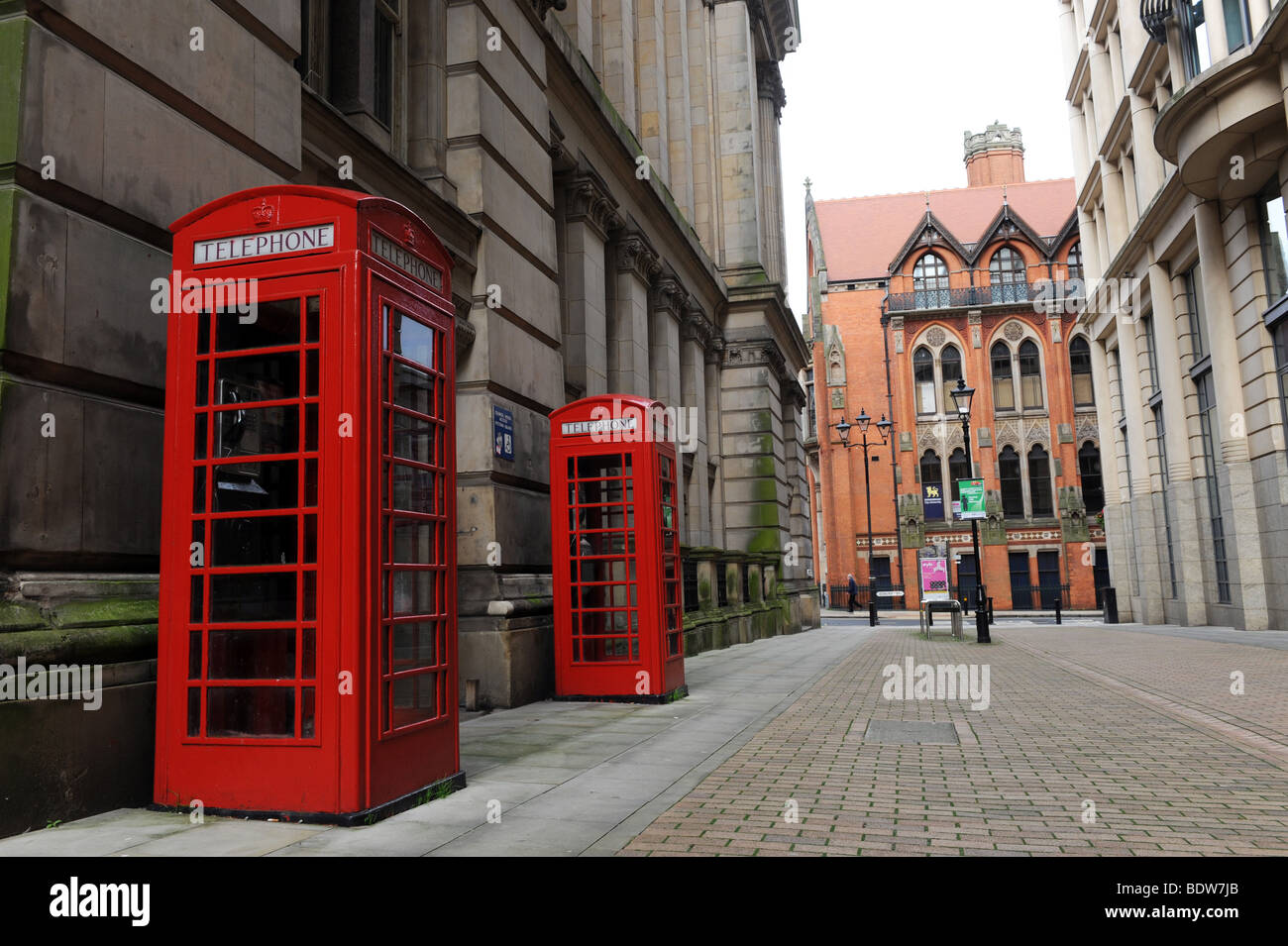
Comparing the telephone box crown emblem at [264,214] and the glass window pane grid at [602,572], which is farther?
the glass window pane grid at [602,572]

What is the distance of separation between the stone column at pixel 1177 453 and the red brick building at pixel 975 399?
24481 mm

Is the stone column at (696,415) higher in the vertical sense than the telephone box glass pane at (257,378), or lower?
higher

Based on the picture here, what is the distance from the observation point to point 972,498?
22.7 m

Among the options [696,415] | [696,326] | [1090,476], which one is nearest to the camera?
[696,415]

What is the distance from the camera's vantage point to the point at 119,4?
17.8 ft

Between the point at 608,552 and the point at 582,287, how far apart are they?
5.16m

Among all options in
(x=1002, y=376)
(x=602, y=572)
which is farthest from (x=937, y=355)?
(x=602, y=572)

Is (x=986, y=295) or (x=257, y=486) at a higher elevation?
(x=986, y=295)

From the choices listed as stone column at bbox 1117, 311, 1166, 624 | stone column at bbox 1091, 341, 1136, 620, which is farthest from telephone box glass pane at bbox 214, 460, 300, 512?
stone column at bbox 1091, 341, 1136, 620

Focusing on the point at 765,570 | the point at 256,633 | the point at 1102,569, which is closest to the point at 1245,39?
the point at 765,570

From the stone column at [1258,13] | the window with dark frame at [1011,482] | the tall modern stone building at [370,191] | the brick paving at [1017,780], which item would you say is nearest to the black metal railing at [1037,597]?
the window with dark frame at [1011,482]

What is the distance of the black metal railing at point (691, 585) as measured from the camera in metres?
16.9

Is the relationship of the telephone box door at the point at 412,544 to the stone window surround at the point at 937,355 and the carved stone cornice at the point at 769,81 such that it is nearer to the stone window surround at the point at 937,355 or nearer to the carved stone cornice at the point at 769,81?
the carved stone cornice at the point at 769,81

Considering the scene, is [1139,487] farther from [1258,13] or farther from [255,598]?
[255,598]
